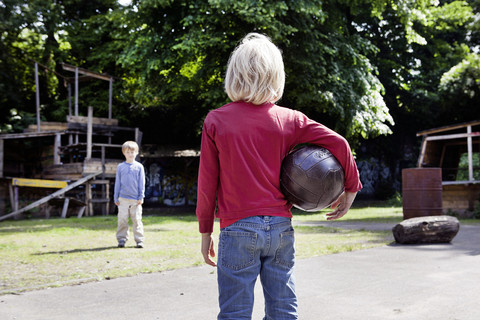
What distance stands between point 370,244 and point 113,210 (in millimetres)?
15226

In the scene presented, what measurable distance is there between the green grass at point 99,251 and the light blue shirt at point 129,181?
0.93 metres

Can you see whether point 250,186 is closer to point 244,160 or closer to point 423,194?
point 244,160

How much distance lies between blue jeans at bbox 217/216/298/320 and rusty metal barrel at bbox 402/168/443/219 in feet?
35.8

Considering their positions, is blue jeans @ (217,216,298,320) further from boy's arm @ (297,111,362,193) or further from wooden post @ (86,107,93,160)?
wooden post @ (86,107,93,160)

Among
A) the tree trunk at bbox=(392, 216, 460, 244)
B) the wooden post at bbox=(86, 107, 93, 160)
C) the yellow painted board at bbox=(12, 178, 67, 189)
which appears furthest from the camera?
the wooden post at bbox=(86, 107, 93, 160)

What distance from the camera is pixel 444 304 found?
4.83 meters

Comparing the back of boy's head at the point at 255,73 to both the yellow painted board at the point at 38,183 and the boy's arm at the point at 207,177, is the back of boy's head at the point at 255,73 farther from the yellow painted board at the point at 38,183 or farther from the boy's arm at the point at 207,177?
the yellow painted board at the point at 38,183

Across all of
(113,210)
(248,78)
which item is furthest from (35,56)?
(248,78)

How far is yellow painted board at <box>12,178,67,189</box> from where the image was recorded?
18812 millimetres

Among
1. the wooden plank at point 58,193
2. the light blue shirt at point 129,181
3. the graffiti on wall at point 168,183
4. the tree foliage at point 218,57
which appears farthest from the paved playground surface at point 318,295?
the graffiti on wall at point 168,183

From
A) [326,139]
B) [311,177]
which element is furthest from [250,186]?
[326,139]

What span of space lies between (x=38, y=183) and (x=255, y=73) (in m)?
18.3

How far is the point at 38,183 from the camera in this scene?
63.6 feet

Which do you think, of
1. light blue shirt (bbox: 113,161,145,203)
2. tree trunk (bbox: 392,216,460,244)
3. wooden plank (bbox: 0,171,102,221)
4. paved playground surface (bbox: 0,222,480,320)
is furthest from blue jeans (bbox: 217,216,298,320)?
wooden plank (bbox: 0,171,102,221)
